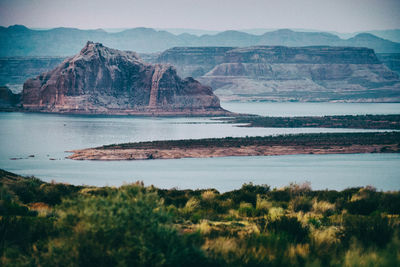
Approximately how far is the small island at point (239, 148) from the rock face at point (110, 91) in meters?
65.9

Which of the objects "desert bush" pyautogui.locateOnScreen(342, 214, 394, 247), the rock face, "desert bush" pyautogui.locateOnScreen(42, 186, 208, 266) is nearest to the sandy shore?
"desert bush" pyautogui.locateOnScreen(342, 214, 394, 247)

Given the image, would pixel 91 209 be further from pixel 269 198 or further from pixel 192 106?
pixel 192 106

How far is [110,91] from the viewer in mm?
148125

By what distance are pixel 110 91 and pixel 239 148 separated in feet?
277

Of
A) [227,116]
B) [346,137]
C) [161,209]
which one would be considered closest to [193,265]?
[161,209]

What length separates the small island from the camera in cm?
6536

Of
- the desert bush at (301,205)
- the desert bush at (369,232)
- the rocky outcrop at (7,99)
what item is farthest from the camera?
the rocky outcrop at (7,99)

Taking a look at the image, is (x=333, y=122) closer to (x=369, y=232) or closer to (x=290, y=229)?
(x=290, y=229)

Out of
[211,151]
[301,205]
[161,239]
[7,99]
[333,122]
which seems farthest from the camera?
[7,99]

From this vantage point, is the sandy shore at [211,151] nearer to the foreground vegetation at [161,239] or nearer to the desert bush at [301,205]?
the desert bush at [301,205]

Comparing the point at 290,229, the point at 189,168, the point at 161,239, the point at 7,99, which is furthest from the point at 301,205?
the point at 7,99

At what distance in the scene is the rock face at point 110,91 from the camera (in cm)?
14050

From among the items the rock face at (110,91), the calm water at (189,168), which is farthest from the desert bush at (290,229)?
the rock face at (110,91)

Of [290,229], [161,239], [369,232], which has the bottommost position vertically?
[290,229]
